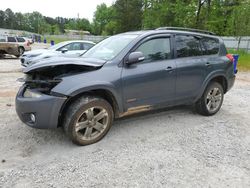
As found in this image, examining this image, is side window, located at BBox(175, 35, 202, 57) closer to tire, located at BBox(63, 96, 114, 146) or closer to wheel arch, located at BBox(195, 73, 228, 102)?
wheel arch, located at BBox(195, 73, 228, 102)

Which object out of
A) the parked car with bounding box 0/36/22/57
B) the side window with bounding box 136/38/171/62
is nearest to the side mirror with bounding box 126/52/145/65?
the side window with bounding box 136/38/171/62

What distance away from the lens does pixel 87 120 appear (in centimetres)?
322

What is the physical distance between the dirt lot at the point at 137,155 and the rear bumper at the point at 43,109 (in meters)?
0.44

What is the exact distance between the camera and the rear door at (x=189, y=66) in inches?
158

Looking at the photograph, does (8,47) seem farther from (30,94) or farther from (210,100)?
(210,100)

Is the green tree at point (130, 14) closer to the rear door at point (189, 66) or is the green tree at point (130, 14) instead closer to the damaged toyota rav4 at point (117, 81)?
the rear door at point (189, 66)

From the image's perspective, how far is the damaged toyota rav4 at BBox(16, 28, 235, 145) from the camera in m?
3.02

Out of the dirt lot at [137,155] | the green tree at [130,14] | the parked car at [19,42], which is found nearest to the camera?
the dirt lot at [137,155]

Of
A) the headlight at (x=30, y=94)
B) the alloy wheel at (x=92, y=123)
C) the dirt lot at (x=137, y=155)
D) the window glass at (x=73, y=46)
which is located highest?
the window glass at (x=73, y=46)

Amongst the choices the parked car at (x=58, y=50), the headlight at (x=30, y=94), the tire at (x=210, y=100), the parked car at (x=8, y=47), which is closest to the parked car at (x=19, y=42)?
the parked car at (x=8, y=47)

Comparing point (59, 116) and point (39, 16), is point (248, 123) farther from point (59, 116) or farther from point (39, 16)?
point (39, 16)

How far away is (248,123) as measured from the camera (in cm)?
435

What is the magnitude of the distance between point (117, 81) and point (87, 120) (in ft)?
2.46

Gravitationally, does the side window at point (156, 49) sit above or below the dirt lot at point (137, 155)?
above
